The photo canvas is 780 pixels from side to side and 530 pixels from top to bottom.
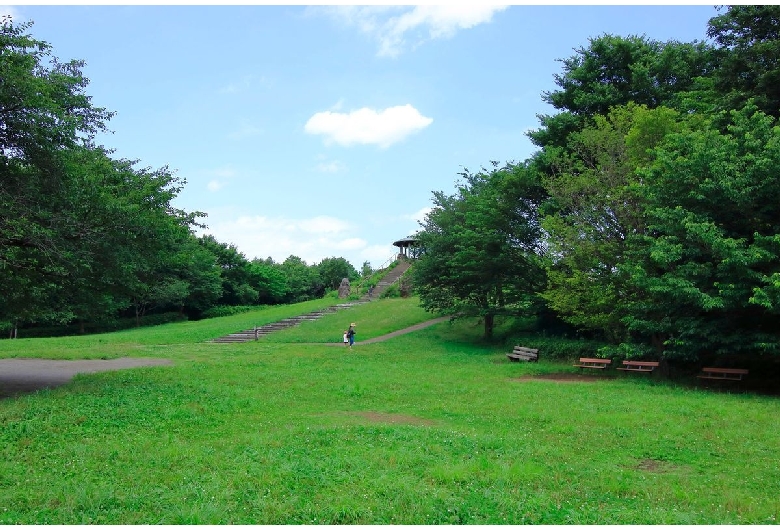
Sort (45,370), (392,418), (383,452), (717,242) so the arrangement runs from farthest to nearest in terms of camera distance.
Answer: (45,370) → (717,242) → (392,418) → (383,452)

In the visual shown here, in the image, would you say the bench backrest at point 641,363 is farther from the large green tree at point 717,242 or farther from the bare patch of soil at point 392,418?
the bare patch of soil at point 392,418

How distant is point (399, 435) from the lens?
8.84m

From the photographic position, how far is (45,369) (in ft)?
58.9

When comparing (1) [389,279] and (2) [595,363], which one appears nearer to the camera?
(2) [595,363]

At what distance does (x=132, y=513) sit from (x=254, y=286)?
197 ft

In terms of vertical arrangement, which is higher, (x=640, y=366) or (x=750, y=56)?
(x=750, y=56)

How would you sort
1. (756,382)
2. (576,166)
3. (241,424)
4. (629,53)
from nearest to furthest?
1. (241,424)
2. (756,382)
3. (576,166)
4. (629,53)

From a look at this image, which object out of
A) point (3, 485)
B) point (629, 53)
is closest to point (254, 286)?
point (629, 53)

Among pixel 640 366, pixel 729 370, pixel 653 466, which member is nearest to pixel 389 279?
pixel 640 366

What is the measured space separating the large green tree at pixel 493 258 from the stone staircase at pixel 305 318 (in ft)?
36.1

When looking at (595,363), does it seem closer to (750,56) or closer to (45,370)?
(750,56)

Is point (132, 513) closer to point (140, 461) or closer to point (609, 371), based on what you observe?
point (140, 461)

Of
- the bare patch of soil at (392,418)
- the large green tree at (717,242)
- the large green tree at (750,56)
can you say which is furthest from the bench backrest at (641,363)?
the bare patch of soil at (392,418)

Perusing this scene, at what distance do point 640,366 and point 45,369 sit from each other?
1937 centimetres
